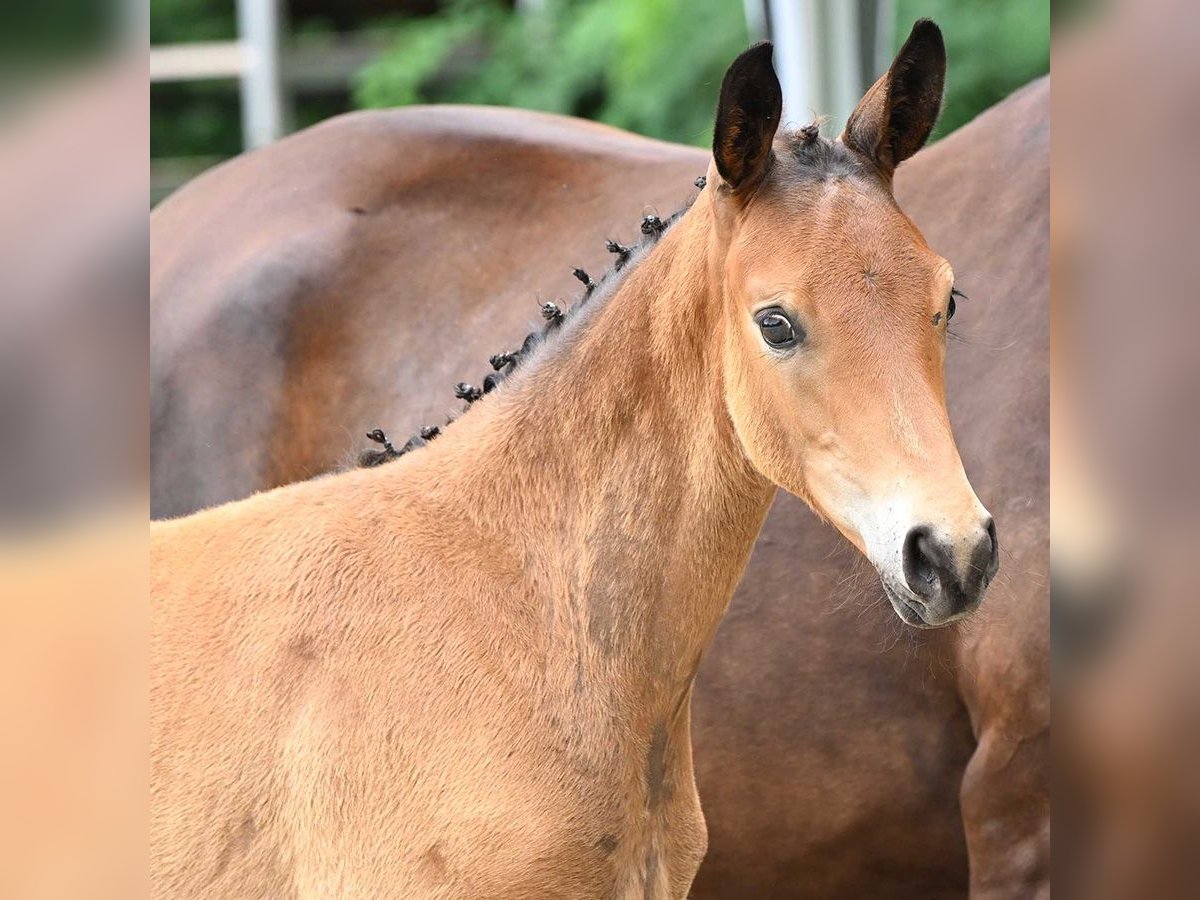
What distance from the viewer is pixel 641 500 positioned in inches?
91.1

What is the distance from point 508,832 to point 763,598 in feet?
4.20

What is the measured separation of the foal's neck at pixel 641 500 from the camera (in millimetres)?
2275

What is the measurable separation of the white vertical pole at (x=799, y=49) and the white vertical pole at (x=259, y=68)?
688 cm

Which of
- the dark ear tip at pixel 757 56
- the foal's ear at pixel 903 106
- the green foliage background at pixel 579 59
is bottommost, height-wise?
the green foliage background at pixel 579 59

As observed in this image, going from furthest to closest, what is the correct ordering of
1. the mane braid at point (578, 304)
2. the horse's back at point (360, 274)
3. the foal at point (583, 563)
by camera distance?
the horse's back at point (360, 274) → the mane braid at point (578, 304) → the foal at point (583, 563)

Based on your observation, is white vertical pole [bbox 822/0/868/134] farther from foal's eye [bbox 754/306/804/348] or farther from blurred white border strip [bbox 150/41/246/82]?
blurred white border strip [bbox 150/41/246/82]

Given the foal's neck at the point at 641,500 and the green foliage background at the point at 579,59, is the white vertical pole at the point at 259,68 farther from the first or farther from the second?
the foal's neck at the point at 641,500

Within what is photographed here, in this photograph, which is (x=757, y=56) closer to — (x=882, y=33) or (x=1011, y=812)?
(x=1011, y=812)

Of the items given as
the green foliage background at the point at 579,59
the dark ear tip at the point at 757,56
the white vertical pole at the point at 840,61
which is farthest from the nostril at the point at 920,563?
the green foliage background at the point at 579,59

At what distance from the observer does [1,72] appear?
2.48 ft

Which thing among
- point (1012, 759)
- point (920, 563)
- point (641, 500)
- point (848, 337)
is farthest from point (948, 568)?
point (1012, 759)

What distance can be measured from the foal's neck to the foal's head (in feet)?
0.29

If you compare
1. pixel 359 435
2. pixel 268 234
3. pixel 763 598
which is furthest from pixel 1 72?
pixel 268 234

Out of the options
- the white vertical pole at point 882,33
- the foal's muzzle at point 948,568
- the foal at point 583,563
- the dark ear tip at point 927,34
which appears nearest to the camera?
the foal's muzzle at point 948,568
